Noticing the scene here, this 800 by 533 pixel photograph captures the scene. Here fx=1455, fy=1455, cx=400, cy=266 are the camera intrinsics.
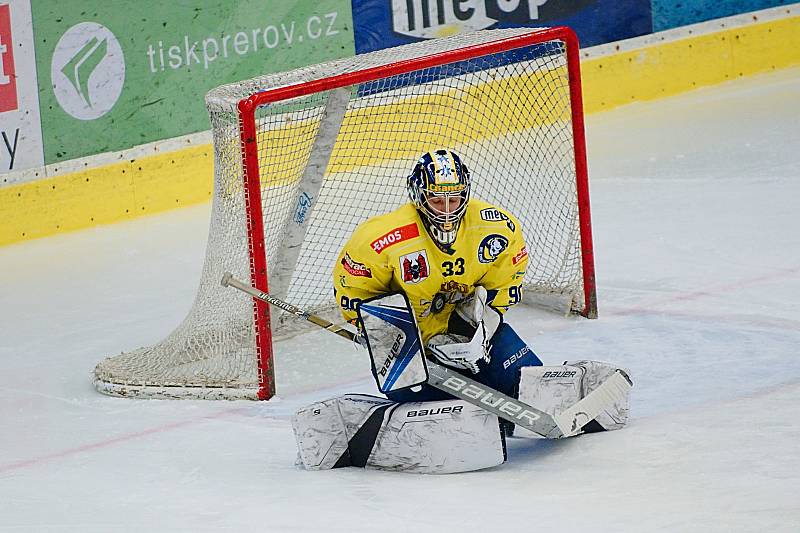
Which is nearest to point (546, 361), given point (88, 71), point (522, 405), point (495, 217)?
point (495, 217)

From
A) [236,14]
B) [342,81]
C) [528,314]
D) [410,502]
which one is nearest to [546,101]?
[528,314]

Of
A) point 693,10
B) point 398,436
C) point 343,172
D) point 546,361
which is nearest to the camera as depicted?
point 398,436

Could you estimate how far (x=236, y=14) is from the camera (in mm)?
7414

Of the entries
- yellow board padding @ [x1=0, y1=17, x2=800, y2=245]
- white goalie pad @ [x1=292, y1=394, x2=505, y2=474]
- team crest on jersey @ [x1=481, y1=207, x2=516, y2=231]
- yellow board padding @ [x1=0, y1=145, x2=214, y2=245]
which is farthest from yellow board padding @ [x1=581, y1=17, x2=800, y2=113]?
white goalie pad @ [x1=292, y1=394, x2=505, y2=474]

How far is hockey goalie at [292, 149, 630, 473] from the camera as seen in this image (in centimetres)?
386

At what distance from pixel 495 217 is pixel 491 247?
0.10 meters

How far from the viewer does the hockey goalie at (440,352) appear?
152 inches

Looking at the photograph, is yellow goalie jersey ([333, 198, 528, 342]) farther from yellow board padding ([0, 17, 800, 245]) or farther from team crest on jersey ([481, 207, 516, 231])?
yellow board padding ([0, 17, 800, 245])

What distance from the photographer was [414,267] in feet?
13.2

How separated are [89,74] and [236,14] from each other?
33.4 inches

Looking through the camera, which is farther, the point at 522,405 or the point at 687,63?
the point at 687,63

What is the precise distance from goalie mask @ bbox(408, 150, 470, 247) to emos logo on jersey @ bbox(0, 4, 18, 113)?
3.38m

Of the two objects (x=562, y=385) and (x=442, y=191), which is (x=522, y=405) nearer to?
(x=562, y=385)

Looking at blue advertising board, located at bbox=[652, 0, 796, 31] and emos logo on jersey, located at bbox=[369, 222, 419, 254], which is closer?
emos logo on jersey, located at bbox=[369, 222, 419, 254]
